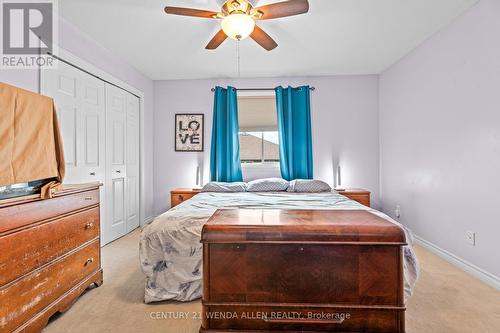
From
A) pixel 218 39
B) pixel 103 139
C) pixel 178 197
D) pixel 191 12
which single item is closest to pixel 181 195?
pixel 178 197

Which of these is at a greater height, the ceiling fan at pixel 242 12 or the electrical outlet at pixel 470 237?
the ceiling fan at pixel 242 12

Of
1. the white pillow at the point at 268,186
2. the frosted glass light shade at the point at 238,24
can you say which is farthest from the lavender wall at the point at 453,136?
the frosted glass light shade at the point at 238,24

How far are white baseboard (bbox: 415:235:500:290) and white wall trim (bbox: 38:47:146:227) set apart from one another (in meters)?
3.90

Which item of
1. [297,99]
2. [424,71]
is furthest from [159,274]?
[424,71]

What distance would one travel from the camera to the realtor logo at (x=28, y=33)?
81.0 inches

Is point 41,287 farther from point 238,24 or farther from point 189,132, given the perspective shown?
point 189,132

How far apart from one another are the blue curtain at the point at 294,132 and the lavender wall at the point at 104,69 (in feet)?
6.85

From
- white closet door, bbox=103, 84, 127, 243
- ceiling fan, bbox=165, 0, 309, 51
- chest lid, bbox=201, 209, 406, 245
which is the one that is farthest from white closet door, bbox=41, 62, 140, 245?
chest lid, bbox=201, 209, 406, 245

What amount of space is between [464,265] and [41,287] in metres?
3.42

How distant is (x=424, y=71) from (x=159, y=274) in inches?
138

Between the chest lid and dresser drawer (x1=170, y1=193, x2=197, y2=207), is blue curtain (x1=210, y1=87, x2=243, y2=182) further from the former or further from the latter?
the chest lid

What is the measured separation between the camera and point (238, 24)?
1941 millimetres

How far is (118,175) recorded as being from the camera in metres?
3.53

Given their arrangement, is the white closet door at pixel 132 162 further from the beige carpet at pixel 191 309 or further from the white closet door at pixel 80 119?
Answer: the beige carpet at pixel 191 309
